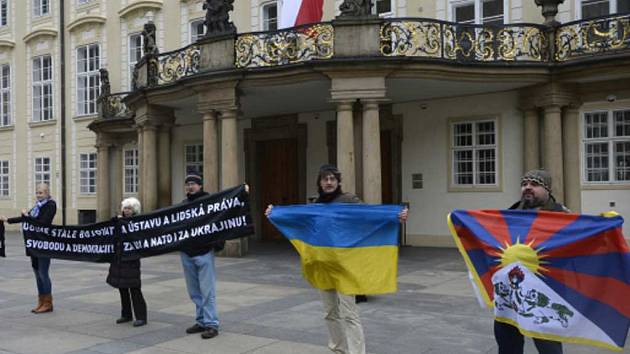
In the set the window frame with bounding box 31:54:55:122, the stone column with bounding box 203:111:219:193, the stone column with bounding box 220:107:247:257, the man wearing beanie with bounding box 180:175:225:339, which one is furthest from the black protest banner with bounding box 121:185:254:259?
the window frame with bounding box 31:54:55:122

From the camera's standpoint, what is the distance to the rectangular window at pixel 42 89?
94.9 feet

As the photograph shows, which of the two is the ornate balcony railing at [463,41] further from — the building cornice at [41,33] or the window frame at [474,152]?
the building cornice at [41,33]

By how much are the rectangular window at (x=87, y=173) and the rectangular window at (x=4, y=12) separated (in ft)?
28.9

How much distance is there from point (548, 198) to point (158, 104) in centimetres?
1503

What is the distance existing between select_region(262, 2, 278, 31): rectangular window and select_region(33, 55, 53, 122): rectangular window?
1262 cm

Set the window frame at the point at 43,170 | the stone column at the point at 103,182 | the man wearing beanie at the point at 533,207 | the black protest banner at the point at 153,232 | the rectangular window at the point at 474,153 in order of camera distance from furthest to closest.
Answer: the window frame at the point at 43,170 < the stone column at the point at 103,182 < the rectangular window at the point at 474,153 < the black protest banner at the point at 153,232 < the man wearing beanie at the point at 533,207

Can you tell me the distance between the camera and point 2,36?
3084 centimetres

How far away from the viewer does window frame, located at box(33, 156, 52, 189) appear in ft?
94.2

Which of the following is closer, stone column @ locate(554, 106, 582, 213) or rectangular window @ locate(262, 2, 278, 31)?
stone column @ locate(554, 106, 582, 213)

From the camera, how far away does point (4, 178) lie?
30938mm

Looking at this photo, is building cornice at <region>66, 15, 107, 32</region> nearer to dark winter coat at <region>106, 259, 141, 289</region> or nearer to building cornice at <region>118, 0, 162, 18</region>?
building cornice at <region>118, 0, 162, 18</region>

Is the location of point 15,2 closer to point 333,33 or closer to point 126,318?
point 333,33

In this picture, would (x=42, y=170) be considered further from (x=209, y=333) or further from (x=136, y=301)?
(x=209, y=333)

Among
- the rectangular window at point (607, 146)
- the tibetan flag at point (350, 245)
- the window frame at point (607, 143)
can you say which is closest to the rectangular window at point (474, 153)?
the window frame at point (607, 143)
